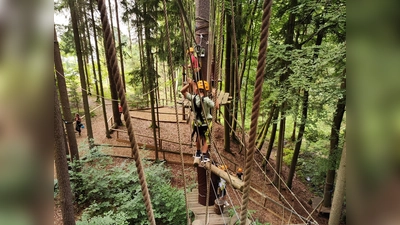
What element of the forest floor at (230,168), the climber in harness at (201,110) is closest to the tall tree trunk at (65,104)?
the forest floor at (230,168)

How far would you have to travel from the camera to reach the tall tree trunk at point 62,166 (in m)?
2.32

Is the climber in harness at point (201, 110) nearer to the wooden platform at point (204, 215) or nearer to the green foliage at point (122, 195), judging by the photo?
the wooden platform at point (204, 215)

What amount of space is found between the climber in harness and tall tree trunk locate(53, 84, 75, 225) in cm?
143

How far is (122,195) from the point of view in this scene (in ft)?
14.5

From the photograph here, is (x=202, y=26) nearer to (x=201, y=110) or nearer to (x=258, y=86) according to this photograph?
(x=201, y=110)

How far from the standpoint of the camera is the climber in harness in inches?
115

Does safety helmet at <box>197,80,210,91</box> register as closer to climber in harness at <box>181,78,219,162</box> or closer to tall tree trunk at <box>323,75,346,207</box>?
climber in harness at <box>181,78,219,162</box>

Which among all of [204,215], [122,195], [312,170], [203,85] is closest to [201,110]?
[203,85]

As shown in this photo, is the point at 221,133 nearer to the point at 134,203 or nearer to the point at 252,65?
the point at 252,65

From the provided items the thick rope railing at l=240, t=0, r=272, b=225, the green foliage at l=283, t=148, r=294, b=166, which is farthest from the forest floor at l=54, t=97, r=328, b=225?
the thick rope railing at l=240, t=0, r=272, b=225

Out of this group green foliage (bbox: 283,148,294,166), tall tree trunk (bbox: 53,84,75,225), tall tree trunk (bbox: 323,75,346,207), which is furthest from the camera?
green foliage (bbox: 283,148,294,166)

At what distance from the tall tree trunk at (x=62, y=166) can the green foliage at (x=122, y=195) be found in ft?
2.83
